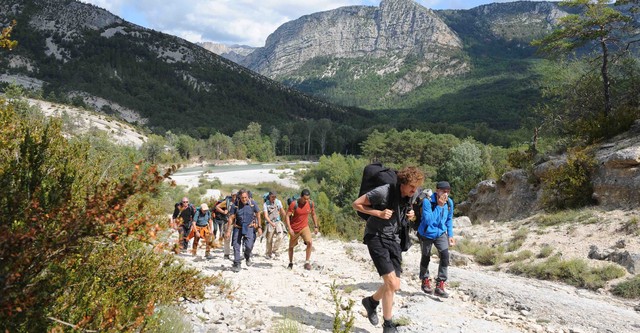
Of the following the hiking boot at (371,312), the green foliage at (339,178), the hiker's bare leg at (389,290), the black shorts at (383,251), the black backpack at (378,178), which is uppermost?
the black backpack at (378,178)

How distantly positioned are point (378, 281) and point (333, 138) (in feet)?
318

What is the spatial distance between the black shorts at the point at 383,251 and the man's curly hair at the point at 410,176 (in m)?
0.73

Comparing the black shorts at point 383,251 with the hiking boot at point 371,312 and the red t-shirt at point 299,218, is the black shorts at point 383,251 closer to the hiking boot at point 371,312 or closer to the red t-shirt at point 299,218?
the hiking boot at point 371,312

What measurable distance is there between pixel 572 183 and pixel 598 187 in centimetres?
81

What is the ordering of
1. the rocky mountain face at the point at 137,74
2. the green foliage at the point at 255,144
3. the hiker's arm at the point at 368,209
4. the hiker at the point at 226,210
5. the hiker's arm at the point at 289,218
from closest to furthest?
1. the hiker's arm at the point at 368,209
2. the hiker's arm at the point at 289,218
3. the hiker at the point at 226,210
4. the green foliage at the point at 255,144
5. the rocky mountain face at the point at 137,74

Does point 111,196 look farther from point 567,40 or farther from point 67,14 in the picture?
point 67,14

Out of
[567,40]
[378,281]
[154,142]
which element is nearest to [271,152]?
[154,142]

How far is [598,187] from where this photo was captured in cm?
1208

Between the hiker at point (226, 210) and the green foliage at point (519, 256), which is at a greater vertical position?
the hiker at point (226, 210)

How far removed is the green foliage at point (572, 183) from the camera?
12.5 metres

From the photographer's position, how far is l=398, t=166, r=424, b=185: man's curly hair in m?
4.48

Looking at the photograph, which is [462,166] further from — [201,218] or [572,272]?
[201,218]

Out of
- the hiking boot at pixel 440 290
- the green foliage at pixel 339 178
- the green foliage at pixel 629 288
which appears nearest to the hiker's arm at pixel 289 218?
the hiking boot at pixel 440 290

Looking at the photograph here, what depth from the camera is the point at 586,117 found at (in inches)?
664
